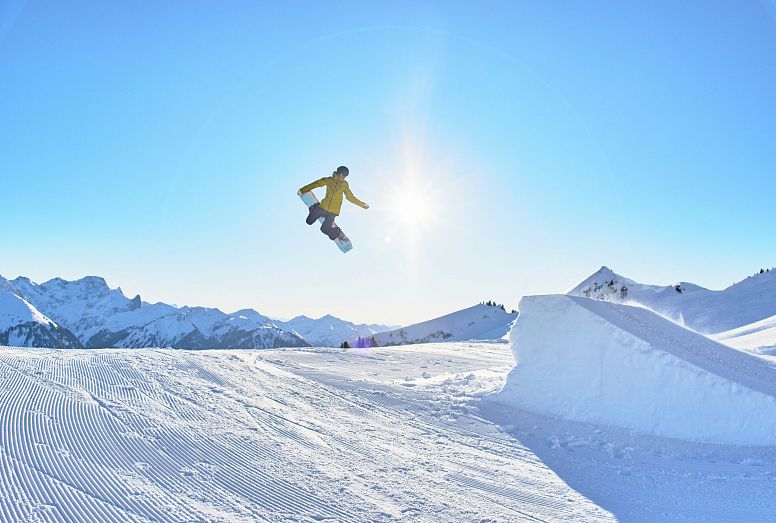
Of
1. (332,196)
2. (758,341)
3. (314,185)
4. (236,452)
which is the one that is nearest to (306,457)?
(236,452)

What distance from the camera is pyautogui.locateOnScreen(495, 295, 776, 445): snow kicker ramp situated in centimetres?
853

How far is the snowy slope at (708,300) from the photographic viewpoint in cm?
3966

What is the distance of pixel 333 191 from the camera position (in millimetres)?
A: 13484

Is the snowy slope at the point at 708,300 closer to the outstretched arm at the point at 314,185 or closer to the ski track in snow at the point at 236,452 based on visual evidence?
the outstretched arm at the point at 314,185

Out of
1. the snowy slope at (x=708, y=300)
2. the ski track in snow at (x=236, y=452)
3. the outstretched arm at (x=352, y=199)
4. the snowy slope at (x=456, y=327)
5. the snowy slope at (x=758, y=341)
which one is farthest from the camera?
the snowy slope at (x=456, y=327)

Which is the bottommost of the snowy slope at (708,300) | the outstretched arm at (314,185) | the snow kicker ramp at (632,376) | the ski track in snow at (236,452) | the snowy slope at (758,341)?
the ski track in snow at (236,452)

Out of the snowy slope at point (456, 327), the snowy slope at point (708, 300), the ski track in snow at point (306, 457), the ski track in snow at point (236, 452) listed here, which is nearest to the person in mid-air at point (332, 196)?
the ski track in snow at point (306, 457)

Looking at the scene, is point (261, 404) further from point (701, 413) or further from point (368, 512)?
point (701, 413)

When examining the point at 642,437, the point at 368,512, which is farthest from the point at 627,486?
the point at 368,512

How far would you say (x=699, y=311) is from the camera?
4638 centimetres

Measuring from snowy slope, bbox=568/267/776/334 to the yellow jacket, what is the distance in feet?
83.7

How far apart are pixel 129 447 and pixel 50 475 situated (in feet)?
3.23

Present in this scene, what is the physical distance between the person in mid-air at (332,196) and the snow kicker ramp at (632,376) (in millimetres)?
5942

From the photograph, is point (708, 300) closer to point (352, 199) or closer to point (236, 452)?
point (352, 199)
